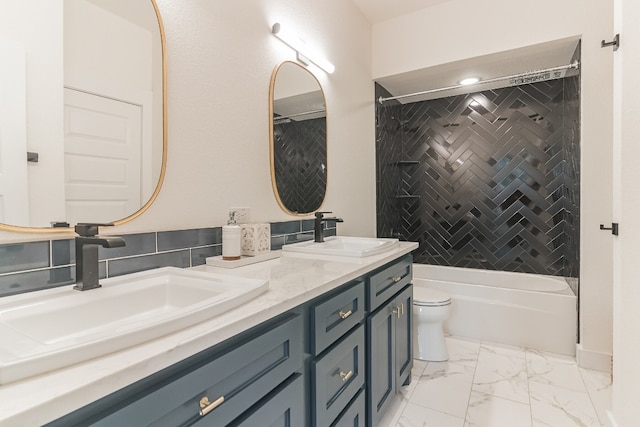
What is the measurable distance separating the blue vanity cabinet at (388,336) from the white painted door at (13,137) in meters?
1.22

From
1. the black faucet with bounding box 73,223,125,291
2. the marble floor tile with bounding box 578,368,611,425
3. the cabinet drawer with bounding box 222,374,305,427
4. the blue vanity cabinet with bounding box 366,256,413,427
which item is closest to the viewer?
the cabinet drawer with bounding box 222,374,305,427

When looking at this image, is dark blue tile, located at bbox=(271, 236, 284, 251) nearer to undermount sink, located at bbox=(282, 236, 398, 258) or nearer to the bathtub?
undermount sink, located at bbox=(282, 236, 398, 258)

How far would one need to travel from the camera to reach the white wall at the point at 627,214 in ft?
4.34

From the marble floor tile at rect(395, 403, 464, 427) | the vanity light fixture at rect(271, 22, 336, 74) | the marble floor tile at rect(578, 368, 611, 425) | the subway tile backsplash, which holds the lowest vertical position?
the marble floor tile at rect(395, 403, 464, 427)

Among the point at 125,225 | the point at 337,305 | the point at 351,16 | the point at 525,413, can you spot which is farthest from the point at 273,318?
the point at 351,16

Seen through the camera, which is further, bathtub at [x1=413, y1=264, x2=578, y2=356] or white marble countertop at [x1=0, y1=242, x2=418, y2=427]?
bathtub at [x1=413, y1=264, x2=578, y2=356]

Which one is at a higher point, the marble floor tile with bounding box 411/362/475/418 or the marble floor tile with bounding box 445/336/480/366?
the marble floor tile with bounding box 445/336/480/366

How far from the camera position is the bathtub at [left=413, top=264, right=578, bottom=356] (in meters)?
2.39

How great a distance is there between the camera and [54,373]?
48 centimetres

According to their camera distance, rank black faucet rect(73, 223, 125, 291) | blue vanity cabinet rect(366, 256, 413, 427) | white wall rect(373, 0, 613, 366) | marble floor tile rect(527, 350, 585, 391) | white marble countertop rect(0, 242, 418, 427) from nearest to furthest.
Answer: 1. white marble countertop rect(0, 242, 418, 427)
2. black faucet rect(73, 223, 125, 291)
3. blue vanity cabinet rect(366, 256, 413, 427)
4. marble floor tile rect(527, 350, 585, 391)
5. white wall rect(373, 0, 613, 366)

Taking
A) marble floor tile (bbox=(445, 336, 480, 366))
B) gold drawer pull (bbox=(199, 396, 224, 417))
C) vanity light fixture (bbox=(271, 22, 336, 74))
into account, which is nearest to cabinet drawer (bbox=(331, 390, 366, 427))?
gold drawer pull (bbox=(199, 396, 224, 417))

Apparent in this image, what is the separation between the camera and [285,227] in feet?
6.01

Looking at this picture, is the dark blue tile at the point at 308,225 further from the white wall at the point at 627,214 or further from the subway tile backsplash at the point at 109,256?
the white wall at the point at 627,214

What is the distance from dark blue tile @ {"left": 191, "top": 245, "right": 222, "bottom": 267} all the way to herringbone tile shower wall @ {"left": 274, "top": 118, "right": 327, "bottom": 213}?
542mm
